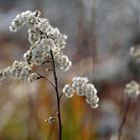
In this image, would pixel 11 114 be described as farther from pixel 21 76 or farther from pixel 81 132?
pixel 21 76

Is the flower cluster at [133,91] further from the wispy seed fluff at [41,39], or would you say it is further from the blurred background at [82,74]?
the wispy seed fluff at [41,39]

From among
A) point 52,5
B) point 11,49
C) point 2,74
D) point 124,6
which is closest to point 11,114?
point 124,6

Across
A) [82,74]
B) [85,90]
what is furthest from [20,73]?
[82,74]

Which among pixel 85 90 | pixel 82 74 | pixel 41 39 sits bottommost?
pixel 85 90

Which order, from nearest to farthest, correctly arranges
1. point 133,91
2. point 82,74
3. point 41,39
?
point 41,39
point 133,91
point 82,74

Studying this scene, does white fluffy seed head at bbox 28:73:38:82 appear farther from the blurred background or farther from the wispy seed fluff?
the blurred background

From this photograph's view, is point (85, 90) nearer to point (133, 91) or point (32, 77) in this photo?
point (32, 77)

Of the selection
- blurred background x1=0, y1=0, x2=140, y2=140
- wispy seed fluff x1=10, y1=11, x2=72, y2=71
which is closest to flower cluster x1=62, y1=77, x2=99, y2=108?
wispy seed fluff x1=10, y1=11, x2=72, y2=71
